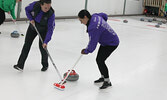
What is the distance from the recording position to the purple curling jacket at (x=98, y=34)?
3179 millimetres

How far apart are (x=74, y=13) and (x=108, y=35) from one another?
8939 mm

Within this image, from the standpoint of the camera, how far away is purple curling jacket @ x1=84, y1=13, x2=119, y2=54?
3179 mm

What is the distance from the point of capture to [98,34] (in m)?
3.22

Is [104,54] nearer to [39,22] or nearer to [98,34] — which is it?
[98,34]

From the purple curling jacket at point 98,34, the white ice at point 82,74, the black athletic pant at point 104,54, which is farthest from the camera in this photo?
the black athletic pant at point 104,54

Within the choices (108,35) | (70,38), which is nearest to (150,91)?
(108,35)

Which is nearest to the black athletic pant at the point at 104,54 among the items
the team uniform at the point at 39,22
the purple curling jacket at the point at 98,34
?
the purple curling jacket at the point at 98,34

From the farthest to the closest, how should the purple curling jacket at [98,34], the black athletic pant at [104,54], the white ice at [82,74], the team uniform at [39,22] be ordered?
the team uniform at [39,22] < the black athletic pant at [104,54] < the white ice at [82,74] < the purple curling jacket at [98,34]

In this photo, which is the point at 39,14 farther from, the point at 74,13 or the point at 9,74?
the point at 74,13

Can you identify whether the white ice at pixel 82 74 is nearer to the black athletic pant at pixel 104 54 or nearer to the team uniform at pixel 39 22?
the black athletic pant at pixel 104 54

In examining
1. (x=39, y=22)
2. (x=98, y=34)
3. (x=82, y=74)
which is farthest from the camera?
(x=82, y=74)

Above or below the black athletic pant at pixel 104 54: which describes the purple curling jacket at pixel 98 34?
above

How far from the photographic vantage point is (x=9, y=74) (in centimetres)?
379

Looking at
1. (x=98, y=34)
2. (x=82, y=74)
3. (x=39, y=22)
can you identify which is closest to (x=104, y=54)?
(x=98, y=34)
